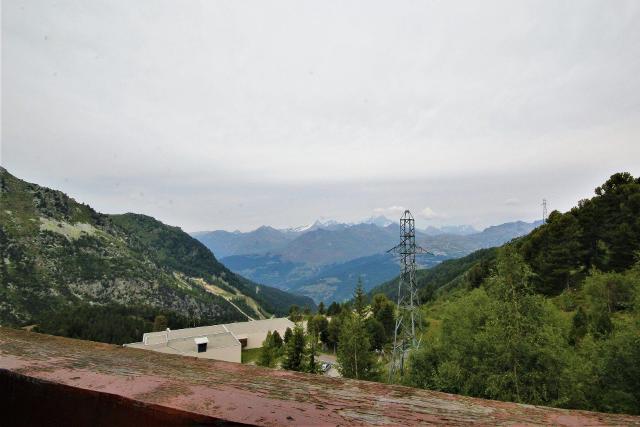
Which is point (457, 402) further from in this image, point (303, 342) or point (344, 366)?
point (303, 342)

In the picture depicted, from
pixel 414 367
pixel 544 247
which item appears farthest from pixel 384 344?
pixel 414 367

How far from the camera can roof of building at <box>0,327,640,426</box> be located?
4.09ft

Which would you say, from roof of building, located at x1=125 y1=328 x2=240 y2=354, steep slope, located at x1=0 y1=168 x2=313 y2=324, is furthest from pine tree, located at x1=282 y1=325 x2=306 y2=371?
steep slope, located at x1=0 y1=168 x2=313 y2=324

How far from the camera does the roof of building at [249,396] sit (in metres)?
1.25

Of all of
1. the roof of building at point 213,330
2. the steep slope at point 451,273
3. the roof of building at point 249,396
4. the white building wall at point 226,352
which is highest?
the steep slope at point 451,273

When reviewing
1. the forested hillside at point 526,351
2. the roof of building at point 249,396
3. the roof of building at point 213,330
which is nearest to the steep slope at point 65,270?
the roof of building at point 213,330

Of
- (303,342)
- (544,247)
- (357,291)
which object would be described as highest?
(544,247)

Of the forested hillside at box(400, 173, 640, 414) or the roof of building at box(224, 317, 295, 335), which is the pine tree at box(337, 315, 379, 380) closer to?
the forested hillside at box(400, 173, 640, 414)

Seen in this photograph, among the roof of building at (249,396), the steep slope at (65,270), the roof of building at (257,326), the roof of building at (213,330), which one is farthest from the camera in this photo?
the steep slope at (65,270)

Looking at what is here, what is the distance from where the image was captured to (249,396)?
1.37m

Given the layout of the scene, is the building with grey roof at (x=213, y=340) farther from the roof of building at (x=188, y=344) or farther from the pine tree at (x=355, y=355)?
the pine tree at (x=355, y=355)

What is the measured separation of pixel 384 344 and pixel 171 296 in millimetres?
141724

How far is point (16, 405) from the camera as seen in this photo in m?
1.48

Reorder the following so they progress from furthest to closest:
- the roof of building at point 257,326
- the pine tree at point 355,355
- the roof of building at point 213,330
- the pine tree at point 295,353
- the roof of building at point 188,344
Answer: the roof of building at point 257,326, the roof of building at point 213,330, the roof of building at point 188,344, the pine tree at point 295,353, the pine tree at point 355,355
